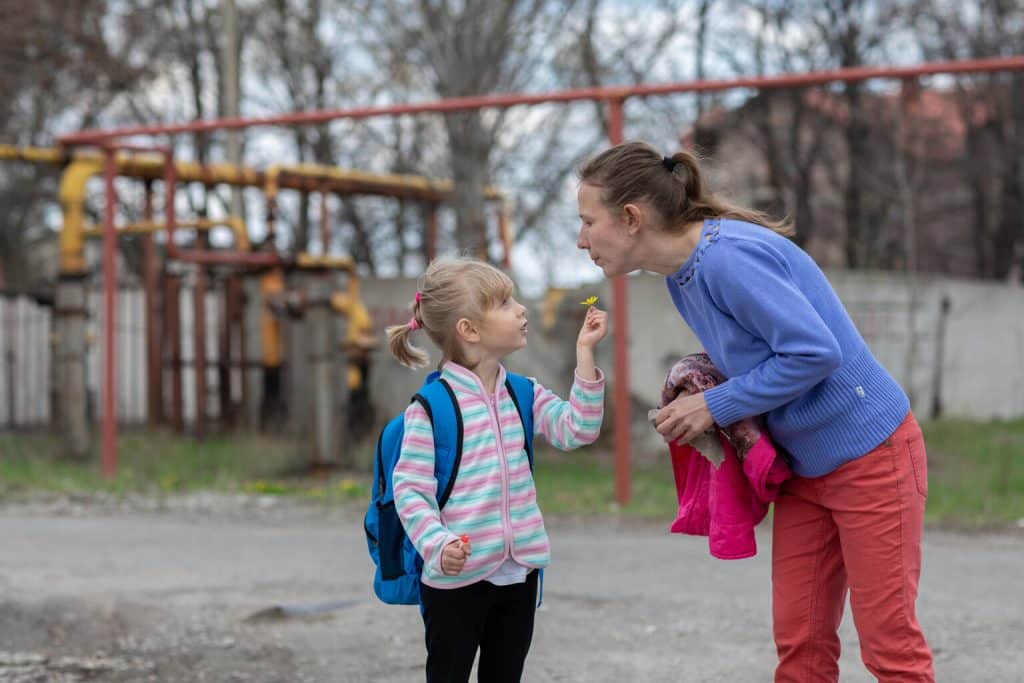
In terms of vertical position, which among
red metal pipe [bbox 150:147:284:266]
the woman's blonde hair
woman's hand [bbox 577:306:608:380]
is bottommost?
woman's hand [bbox 577:306:608:380]

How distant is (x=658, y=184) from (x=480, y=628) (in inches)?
40.3

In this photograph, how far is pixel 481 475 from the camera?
2.75 m

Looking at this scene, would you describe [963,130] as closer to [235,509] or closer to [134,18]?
[134,18]

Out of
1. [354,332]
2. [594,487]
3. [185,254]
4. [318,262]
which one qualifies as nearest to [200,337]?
[185,254]

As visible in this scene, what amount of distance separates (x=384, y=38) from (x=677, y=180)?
11.0m

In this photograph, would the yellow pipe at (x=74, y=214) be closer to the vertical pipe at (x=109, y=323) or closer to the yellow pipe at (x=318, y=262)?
the vertical pipe at (x=109, y=323)

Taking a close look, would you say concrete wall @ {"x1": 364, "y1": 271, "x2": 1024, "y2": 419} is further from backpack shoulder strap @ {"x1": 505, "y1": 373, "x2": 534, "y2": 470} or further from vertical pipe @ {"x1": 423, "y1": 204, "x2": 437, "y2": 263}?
backpack shoulder strap @ {"x1": 505, "y1": 373, "x2": 534, "y2": 470}

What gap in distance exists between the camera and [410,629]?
14.9ft

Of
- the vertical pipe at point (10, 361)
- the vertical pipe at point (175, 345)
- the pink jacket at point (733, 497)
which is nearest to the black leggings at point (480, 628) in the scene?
the pink jacket at point (733, 497)

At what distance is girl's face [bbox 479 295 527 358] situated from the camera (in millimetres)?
2844

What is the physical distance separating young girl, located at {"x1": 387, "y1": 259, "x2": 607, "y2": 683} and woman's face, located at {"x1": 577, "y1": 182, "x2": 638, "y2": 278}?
0.41ft

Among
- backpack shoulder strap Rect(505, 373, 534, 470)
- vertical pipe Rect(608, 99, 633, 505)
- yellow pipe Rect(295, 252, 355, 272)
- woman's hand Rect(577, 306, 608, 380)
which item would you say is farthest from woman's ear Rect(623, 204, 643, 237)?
yellow pipe Rect(295, 252, 355, 272)

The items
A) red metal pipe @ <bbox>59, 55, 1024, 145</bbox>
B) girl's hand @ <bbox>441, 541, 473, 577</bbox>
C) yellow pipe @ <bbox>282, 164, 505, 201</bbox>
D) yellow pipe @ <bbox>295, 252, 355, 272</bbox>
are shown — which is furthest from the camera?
yellow pipe @ <bbox>282, 164, 505, 201</bbox>

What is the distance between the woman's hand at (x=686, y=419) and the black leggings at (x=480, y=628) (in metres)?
0.44
